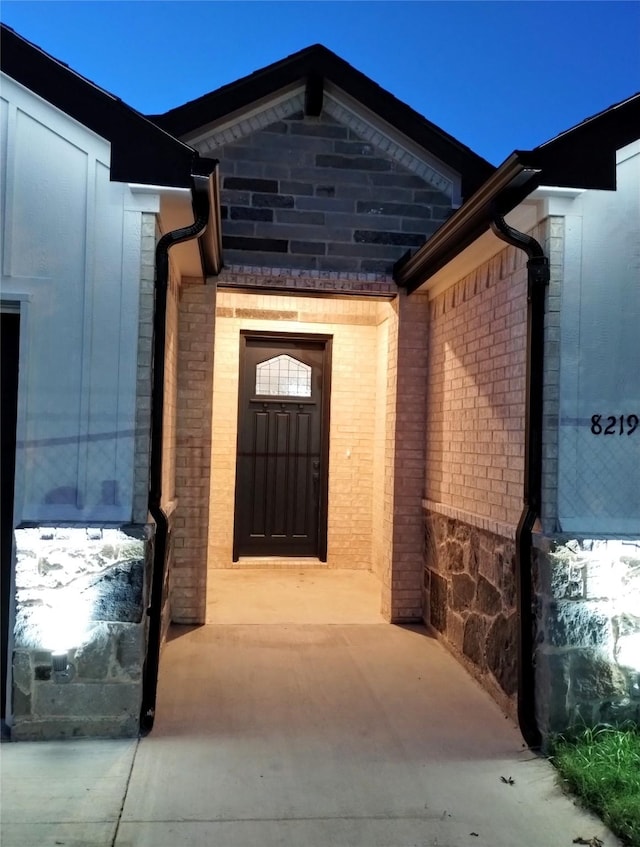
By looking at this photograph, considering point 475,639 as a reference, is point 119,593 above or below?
above

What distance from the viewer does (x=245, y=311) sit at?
742cm

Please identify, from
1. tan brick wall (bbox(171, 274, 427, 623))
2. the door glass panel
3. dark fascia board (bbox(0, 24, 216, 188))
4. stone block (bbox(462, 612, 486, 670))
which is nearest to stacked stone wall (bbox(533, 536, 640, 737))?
stone block (bbox(462, 612, 486, 670))

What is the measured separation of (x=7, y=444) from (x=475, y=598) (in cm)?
317

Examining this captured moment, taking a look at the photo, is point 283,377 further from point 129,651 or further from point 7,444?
point 129,651

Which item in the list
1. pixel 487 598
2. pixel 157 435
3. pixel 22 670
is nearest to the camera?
pixel 22 670

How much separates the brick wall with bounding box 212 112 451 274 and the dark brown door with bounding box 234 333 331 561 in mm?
2152

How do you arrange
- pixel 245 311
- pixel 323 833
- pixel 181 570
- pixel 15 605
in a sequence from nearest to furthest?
pixel 323 833
pixel 15 605
pixel 181 570
pixel 245 311

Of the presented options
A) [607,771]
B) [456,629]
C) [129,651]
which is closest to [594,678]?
[607,771]

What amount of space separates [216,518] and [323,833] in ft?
16.2

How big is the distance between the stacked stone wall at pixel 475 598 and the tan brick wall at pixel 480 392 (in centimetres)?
20

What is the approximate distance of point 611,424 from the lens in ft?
11.7

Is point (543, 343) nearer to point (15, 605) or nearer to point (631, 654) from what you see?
point (631, 654)

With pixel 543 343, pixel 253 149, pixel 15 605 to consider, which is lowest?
pixel 15 605

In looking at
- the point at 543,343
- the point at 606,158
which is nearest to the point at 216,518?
the point at 543,343
